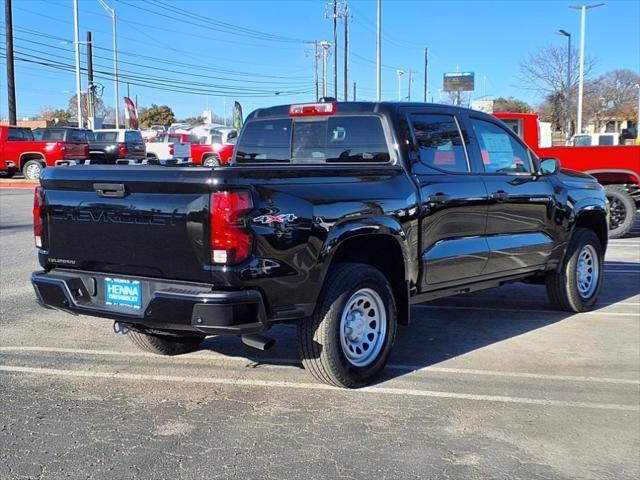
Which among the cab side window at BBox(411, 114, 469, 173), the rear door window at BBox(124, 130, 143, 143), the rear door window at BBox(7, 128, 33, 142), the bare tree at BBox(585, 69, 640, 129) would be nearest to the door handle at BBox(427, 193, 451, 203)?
the cab side window at BBox(411, 114, 469, 173)

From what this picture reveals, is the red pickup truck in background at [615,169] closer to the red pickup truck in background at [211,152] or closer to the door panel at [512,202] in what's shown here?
the door panel at [512,202]

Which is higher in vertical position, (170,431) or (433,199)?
(433,199)

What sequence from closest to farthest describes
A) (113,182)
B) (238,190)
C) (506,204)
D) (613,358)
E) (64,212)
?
(238,190)
(113,182)
(64,212)
(613,358)
(506,204)

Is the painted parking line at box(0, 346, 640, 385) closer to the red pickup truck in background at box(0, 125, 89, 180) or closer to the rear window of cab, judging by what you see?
the rear window of cab

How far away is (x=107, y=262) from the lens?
14.3 ft

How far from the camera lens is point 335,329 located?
4.46m

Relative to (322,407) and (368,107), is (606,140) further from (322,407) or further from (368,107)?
(322,407)

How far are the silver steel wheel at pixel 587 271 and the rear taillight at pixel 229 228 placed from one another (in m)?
4.51

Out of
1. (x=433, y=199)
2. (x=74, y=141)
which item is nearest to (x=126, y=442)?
(x=433, y=199)

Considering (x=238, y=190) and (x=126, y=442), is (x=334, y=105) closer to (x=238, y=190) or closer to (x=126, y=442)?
(x=238, y=190)

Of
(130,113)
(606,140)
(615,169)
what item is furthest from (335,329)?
(130,113)

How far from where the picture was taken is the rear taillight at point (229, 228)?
3809mm

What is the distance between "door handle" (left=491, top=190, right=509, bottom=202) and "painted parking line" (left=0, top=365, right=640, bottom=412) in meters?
1.87

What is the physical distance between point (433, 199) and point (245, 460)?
2.48 m
